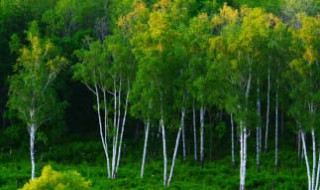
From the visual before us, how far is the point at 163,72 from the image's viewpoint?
34844 mm

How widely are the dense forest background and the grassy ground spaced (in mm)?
80

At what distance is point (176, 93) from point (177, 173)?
6.46 metres

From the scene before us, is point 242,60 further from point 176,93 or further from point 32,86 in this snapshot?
point 32,86

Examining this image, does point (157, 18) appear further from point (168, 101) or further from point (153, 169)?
point (153, 169)

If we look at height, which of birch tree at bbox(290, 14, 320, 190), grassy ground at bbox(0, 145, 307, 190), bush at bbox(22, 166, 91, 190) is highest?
birch tree at bbox(290, 14, 320, 190)

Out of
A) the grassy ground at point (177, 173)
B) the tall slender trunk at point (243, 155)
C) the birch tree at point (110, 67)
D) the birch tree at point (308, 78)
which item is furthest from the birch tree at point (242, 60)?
the birch tree at point (110, 67)

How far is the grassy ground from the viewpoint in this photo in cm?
3516

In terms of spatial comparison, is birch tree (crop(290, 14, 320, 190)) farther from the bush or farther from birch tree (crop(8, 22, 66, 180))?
the bush

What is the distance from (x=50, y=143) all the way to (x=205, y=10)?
17771mm

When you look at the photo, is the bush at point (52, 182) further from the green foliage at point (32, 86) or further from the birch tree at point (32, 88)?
the green foliage at point (32, 86)

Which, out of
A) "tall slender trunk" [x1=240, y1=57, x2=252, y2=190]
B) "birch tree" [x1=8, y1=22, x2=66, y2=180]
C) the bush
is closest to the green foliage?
"birch tree" [x1=8, y1=22, x2=66, y2=180]

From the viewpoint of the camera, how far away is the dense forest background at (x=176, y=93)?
32969 mm

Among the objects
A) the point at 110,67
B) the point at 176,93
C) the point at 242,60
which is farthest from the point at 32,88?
the point at 242,60

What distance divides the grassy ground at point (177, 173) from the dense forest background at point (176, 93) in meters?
0.08
